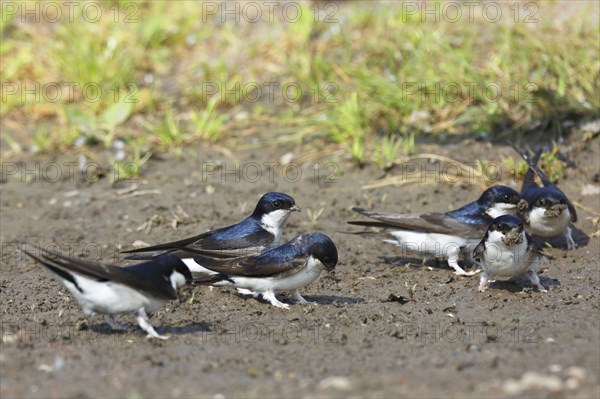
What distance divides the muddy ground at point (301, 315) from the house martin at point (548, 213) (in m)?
0.18

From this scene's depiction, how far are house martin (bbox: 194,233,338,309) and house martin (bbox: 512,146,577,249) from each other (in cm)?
189

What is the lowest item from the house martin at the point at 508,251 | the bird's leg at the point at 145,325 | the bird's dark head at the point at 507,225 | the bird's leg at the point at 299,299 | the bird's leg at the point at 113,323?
the bird's leg at the point at 299,299

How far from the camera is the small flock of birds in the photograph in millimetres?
5223

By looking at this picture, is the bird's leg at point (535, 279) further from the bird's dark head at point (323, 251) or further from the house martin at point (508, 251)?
the bird's dark head at point (323, 251)

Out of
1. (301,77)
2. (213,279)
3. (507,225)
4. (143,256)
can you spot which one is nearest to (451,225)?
(507,225)

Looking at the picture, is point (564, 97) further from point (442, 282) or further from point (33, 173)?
point (33, 173)

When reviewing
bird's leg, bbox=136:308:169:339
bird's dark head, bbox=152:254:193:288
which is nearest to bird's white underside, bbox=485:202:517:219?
bird's dark head, bbox=152:254:193:288

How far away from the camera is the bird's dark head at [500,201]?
7.16 m

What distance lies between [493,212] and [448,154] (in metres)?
1.73

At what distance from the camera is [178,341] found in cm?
527

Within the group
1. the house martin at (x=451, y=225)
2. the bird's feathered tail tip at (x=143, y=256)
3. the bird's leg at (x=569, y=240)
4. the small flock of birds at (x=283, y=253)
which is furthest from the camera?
the bird's leg at (x=569, y=240)

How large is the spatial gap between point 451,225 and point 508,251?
0.95m

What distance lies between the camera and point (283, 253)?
610cm

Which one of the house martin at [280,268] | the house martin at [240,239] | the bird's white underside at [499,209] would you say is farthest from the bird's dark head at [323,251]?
the bird's white underside at [499,209]
